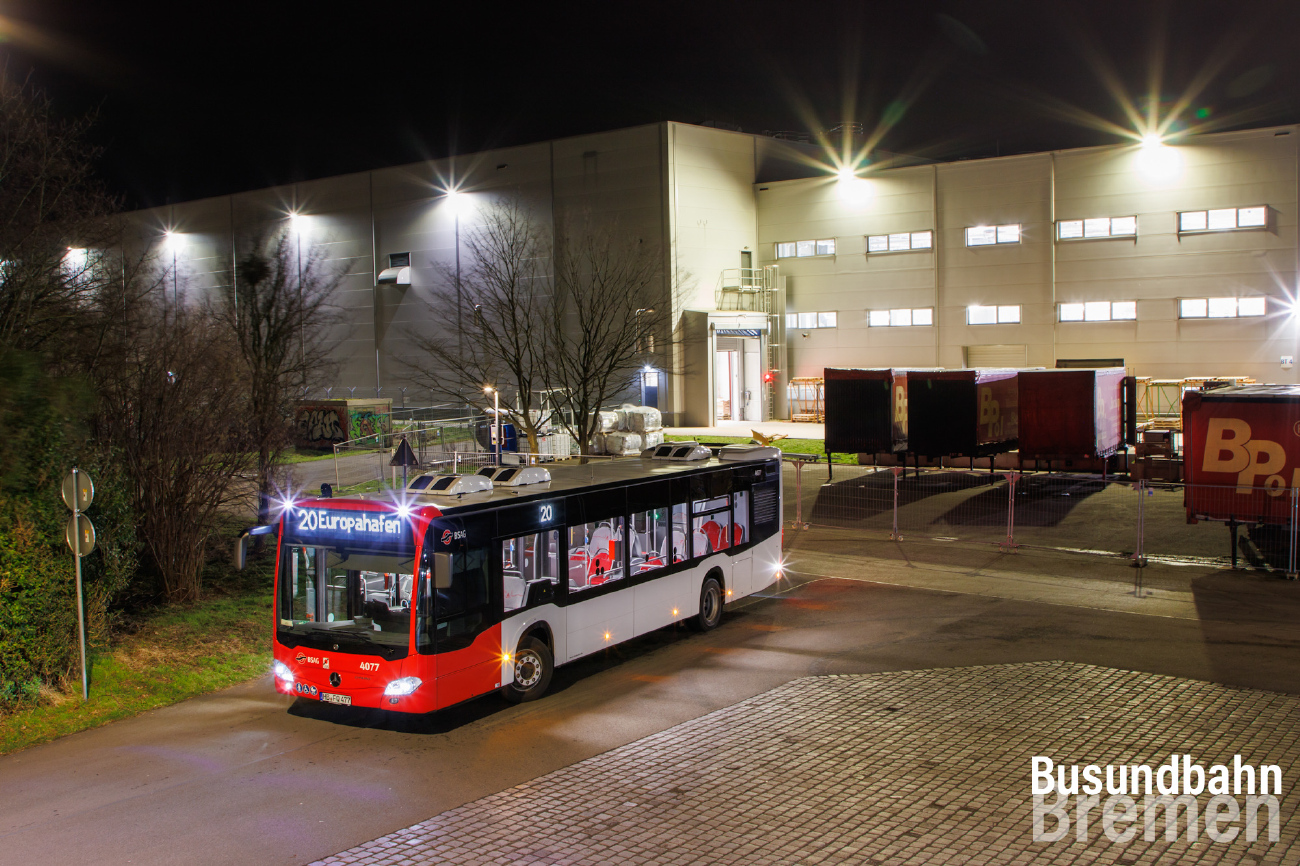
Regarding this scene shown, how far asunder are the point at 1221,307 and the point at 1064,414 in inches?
638

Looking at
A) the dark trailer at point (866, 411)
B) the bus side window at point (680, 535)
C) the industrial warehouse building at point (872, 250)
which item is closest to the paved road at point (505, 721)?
the bus side window at point (680, 535)

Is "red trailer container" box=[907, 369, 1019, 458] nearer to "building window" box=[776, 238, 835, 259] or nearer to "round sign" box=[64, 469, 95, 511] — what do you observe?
"building window" box=[776, 238, 835, 259]

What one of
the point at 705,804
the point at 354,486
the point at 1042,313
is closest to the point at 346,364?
the point at 354,486

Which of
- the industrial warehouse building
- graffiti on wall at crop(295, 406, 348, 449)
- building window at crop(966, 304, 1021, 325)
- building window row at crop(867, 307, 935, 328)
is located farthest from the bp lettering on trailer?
graffiti on wall at crop(295, 406, 348, 449)

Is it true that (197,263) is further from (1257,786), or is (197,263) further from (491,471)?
(1257,786)

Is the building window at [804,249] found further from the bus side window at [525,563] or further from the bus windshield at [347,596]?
the bus windshield at [347,596]

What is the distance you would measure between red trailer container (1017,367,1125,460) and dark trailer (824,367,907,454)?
3482mm

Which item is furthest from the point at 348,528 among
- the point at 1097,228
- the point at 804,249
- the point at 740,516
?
the point at 804,249

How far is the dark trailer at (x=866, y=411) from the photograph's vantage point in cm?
2923

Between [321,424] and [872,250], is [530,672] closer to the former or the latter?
[321,424]

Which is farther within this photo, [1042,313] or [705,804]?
[1042,313]

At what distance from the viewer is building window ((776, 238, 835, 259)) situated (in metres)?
48.1

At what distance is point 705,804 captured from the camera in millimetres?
7906

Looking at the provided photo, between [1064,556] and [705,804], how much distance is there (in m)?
13.1
